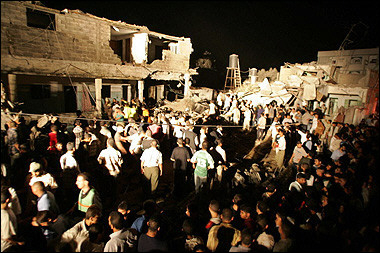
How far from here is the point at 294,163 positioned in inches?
292

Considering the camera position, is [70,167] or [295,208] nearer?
[295,208]

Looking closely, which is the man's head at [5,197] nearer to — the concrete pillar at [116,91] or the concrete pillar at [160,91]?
the concrete pillar at [116,91]

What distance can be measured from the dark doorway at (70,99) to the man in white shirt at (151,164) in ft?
35.1

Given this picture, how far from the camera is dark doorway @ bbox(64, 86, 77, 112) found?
13887 millimetres

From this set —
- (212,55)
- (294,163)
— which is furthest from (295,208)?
(212,55)

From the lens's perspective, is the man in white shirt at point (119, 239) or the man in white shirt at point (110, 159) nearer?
the man in white shirt at point (119, 239)

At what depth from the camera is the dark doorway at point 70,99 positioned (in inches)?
547

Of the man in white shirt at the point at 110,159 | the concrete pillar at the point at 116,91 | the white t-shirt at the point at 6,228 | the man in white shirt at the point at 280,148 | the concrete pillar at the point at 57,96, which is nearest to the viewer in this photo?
the white t-shirt at the point at 6,228

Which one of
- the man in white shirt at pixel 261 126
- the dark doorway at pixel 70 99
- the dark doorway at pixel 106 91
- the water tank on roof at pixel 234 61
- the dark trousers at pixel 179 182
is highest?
the water tank on roof at pixel 234 61

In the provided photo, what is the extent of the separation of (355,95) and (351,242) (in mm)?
2731

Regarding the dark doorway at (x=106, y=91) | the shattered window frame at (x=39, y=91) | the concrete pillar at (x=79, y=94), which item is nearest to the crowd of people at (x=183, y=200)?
the shattered window frame at (x=39, y=91)

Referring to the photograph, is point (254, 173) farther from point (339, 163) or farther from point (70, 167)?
point (70, 167)

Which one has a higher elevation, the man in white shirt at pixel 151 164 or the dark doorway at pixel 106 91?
the dark doorway at pixel 106 91

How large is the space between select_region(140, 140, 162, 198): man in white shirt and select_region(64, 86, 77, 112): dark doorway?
10.7m
